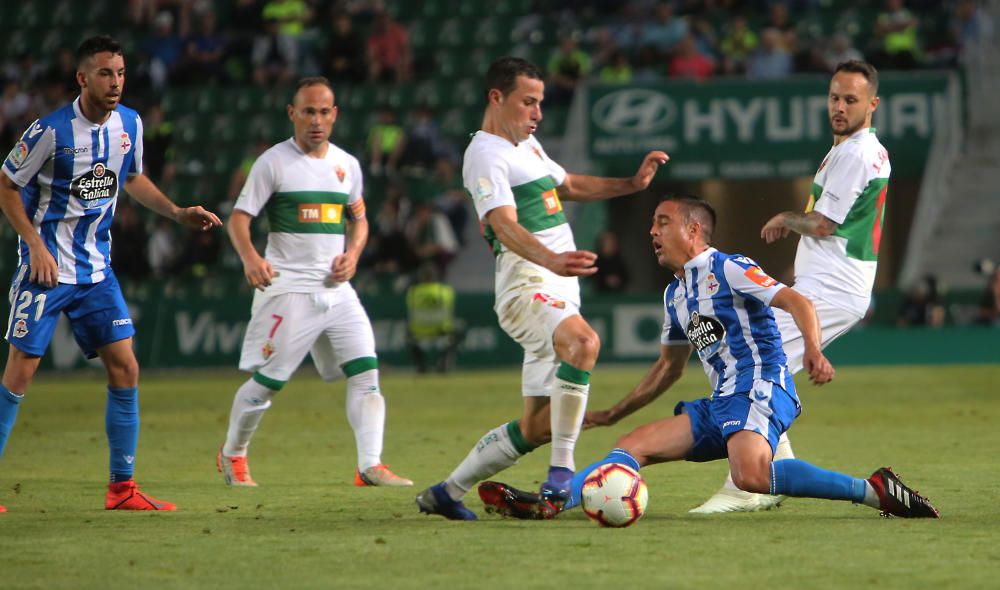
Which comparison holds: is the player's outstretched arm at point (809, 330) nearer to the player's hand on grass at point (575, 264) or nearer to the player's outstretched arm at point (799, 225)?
the player's hand on grass at point (575, 264)

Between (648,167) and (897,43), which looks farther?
(897,43)

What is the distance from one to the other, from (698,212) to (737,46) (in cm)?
1557

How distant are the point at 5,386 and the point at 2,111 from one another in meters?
16.9

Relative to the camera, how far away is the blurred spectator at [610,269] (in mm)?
19938

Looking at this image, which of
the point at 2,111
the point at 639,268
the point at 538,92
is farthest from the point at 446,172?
the point at 538,92

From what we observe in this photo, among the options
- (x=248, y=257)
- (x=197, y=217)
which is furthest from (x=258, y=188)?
(x=197, y=217)

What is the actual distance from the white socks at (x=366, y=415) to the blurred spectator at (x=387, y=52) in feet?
48.2

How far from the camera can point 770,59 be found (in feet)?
69.6

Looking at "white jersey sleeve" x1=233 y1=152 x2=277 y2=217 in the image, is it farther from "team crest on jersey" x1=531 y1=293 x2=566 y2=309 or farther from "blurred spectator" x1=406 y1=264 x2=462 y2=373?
→ "blurred spectator" x1=406 y1=264 x2=462 y2=373

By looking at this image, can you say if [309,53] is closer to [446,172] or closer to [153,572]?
[446,172]

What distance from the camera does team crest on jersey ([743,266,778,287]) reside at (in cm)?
629

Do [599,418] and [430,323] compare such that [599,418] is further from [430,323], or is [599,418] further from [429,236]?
[429,236]

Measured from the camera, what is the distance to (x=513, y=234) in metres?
6.56

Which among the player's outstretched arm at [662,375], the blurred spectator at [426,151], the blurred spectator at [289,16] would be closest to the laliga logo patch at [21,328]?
the player's outstretched arm at [662,375]
